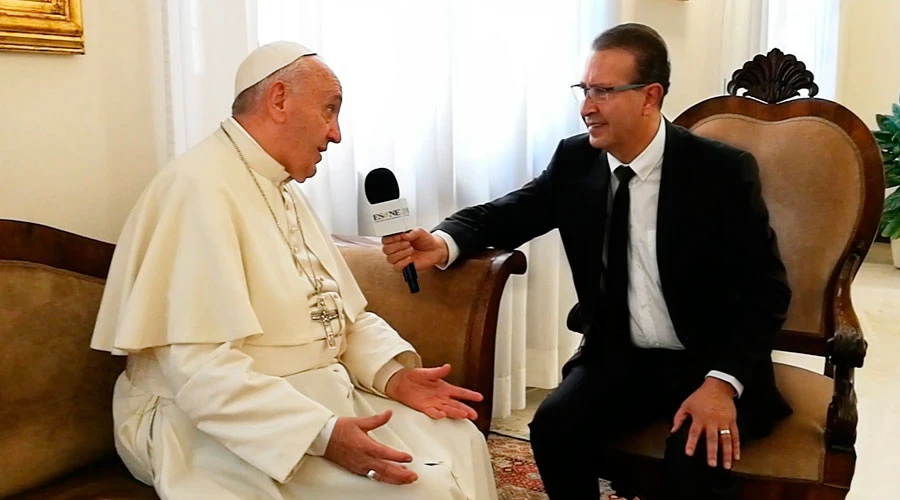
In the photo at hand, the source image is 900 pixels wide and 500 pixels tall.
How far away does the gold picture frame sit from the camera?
5.60 ft

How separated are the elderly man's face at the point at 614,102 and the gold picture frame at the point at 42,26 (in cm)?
112

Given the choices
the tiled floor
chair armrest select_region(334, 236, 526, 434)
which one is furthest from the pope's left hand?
the tiled floor

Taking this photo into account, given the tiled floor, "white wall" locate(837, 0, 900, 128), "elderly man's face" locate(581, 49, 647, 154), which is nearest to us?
"elderly man's face" locate(581, 49, 647, 154)

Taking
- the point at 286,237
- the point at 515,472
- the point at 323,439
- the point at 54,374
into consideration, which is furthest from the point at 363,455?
the point at 515,472

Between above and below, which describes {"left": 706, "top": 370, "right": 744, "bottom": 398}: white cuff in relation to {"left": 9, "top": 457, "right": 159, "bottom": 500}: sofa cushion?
above

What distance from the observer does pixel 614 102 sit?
6.60 ft

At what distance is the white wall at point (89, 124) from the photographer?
1.77 meters

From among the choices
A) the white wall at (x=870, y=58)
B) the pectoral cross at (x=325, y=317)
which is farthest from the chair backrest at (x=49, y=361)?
the white wall at (x=870, y=58)

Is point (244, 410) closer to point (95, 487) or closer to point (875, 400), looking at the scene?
point (95, 487)

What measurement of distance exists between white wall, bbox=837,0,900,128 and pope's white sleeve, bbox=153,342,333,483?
6495 mm

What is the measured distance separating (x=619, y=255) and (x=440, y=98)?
0.92m

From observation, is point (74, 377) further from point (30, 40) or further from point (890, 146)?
point (890, 146)

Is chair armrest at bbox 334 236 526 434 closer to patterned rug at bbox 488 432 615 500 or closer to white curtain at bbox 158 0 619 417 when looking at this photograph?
white curtain at bbox 158 0 619 417

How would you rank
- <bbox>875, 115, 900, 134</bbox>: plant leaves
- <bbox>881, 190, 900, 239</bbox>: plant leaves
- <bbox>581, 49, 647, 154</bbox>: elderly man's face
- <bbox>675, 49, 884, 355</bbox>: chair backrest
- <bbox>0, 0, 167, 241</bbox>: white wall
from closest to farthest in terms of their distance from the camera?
1. <bbox>0, 0, 167, 241</bbox>: white wall
2. <bbox>581, 49, 647, 154</bbox>: elderly man's face
3. <bbox>675, 49, 884, 355</bbox>: chair backrest
4. <bbox>881, 190, 900, 239</bbox>: plant leaves
5. <bbox>875, 115, 900, 134</bbox>: plant leaves
